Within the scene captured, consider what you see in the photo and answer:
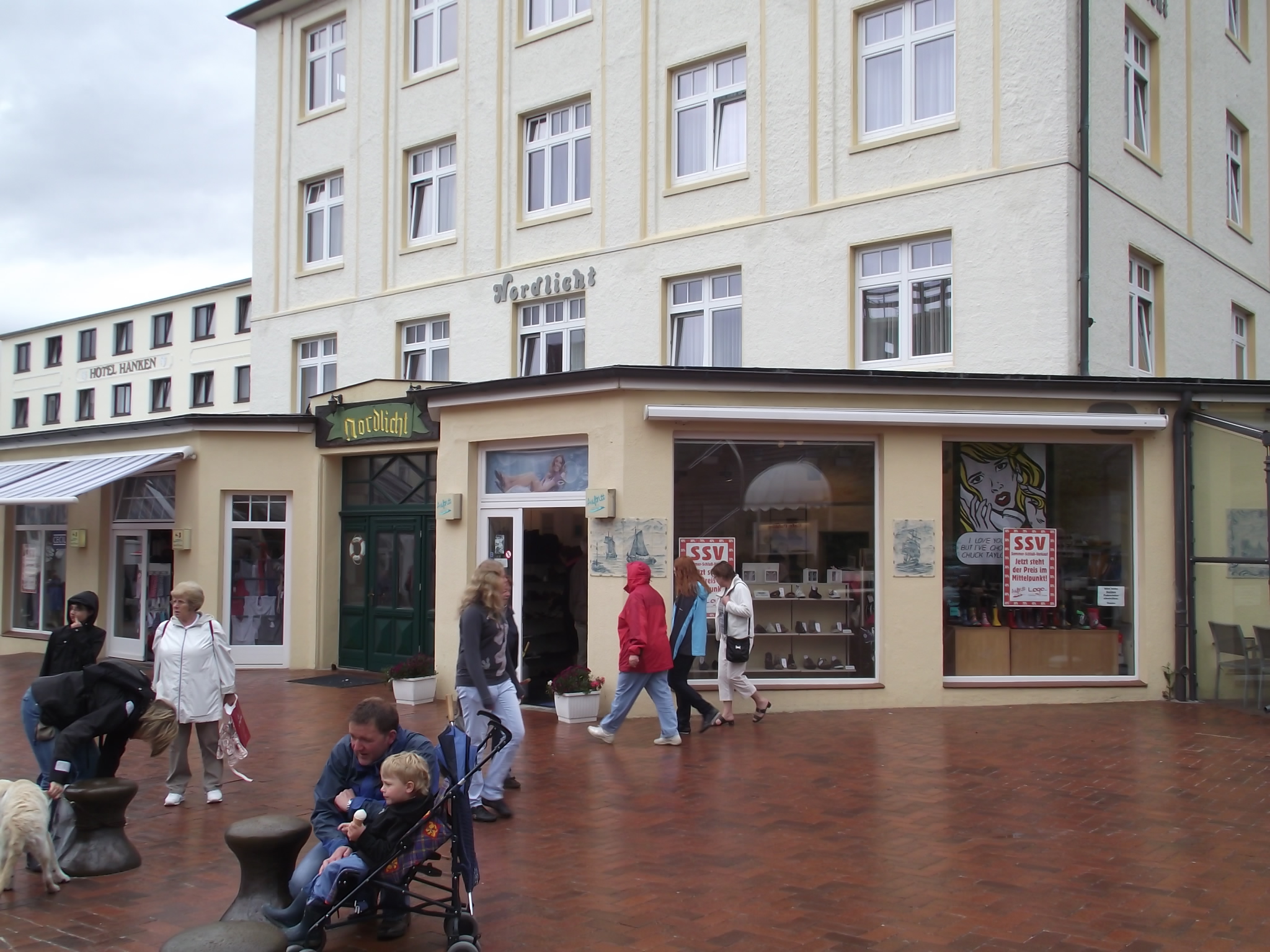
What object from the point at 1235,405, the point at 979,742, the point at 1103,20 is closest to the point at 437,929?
the point at 979,742

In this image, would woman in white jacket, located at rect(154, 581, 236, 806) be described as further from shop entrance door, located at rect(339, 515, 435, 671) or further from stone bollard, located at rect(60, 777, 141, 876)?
shop entrance door, located at rect(339, 515, 435, 671)

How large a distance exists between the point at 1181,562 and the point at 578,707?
6.58 metres

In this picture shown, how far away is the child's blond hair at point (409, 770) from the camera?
5.08 meters

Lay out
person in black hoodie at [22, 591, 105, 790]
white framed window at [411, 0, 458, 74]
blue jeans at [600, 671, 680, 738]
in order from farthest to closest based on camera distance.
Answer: white framed window at [411, 0, 458, 74]
blue jeans at [600, 671, 680, 738]
person in black hoodie at [22, 591, 105, 790]

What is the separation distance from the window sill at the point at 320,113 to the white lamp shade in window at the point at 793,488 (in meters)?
12.4

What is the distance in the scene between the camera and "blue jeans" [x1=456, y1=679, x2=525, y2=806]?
25.0 feet

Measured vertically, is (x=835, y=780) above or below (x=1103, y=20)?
below

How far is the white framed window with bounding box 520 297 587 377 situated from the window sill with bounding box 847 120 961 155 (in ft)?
15.2

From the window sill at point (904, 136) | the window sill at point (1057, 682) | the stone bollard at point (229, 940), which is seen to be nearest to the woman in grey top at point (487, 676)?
the stone bollard at point (229, 940)

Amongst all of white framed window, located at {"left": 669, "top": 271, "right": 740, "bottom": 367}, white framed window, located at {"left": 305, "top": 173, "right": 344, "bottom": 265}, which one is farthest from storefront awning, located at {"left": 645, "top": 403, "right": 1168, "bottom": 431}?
white framed window, located at {"left": 305, "top": 173, "right": 344, "bottom": 265}

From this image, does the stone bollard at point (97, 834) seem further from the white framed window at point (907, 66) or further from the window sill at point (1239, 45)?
the window sill at point (1239, 45)

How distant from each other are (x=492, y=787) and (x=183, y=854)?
1.95 m

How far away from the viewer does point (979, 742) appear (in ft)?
32.1

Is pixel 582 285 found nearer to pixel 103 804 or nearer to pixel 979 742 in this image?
pixel 979 742
